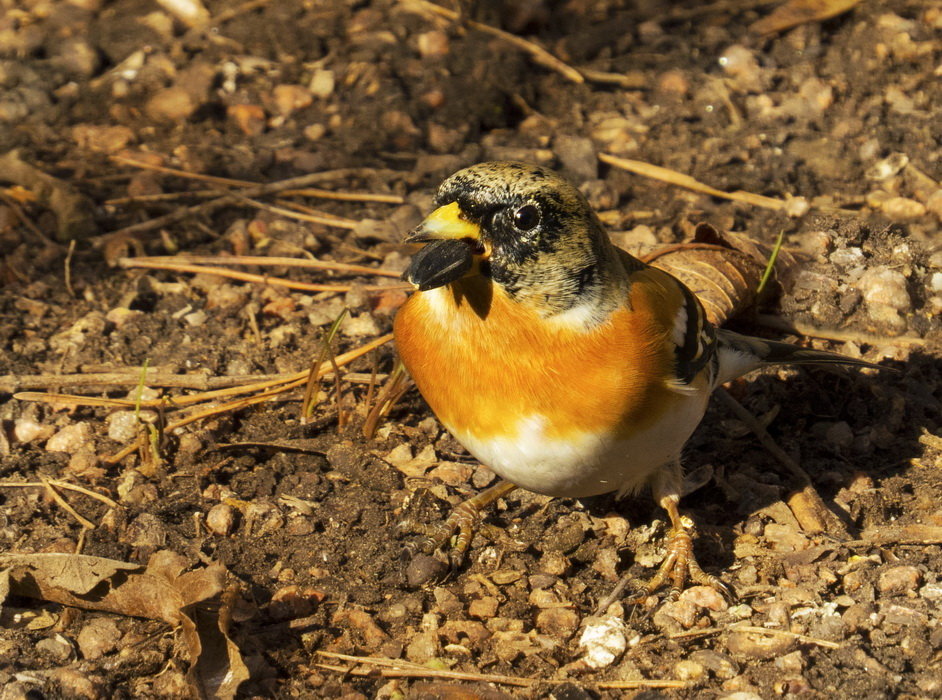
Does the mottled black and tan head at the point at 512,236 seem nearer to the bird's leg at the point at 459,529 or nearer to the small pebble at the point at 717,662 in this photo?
the bird's leg at the point at 459,529

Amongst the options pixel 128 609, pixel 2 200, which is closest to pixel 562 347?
pixel 128 609

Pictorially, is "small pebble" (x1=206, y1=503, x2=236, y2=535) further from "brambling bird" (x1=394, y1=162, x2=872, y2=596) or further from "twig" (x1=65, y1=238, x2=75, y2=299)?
"twig" (x1=65, y1=238, x2=75, y2=299)

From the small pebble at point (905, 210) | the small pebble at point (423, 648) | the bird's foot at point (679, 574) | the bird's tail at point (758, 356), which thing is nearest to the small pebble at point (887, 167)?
the small pebble at point (905, 210)

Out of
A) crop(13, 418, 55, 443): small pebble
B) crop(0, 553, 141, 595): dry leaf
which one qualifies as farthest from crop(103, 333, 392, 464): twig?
crop(0, 553, 141, 595): dry leaf

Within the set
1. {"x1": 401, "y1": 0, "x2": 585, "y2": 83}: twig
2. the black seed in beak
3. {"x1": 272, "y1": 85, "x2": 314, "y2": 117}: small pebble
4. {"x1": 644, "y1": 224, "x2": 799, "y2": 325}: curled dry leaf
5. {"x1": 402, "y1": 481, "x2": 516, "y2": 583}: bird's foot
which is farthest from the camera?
{"x1": 401, "y1": 0, "x2": 585, "y2": 83}: twig

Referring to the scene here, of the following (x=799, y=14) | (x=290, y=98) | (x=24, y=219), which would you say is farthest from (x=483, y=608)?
(x=799, y=14)

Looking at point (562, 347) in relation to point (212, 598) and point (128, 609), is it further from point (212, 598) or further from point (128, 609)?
point (128, 609)

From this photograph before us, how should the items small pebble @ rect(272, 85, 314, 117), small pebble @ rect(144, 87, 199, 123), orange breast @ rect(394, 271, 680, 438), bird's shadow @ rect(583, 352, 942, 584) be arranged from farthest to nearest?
small pebble @ rect(272, 85, 314, 117) < small pebble @ rect(144, 87, 199, 123) < bird's shadow @ rect(583, 352, 942, 584) < orange breast @ rect(394, 271, 680, 438)
